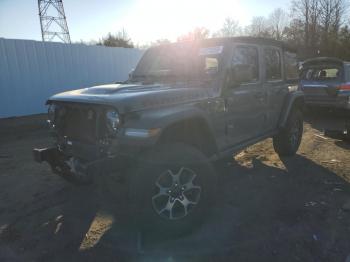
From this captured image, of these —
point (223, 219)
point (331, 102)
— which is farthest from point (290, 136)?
point (331, 102)

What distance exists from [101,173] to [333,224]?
2.49m

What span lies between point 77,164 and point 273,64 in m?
3.53

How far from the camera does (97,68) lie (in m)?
12.5

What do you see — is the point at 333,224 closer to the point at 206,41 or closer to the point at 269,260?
the point at 269,260

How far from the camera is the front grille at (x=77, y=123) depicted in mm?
3242

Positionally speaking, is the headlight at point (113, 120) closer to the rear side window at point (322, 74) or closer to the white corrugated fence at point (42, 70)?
the rear side window at point (322, 74)

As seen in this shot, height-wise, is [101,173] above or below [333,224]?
above

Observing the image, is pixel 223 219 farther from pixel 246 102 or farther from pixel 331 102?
pixel 331 102

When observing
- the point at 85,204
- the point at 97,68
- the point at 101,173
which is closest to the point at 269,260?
the point at 101,173

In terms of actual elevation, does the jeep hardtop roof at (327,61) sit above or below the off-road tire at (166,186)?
above

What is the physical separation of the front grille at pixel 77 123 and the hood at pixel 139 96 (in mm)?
142

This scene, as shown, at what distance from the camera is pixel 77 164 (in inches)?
120

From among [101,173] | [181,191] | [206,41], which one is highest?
[206,41]

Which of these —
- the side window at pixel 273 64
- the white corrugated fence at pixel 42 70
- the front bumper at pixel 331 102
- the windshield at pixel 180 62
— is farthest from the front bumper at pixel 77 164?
the front bumper at pixel 331 102
